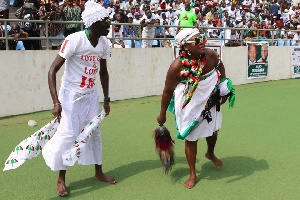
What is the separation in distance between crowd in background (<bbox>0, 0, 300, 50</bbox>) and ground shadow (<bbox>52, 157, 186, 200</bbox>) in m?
2.30

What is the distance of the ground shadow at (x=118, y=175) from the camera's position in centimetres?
419

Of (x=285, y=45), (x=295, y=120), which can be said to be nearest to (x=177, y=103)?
(x=295, y=120)

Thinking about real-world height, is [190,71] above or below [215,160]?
above

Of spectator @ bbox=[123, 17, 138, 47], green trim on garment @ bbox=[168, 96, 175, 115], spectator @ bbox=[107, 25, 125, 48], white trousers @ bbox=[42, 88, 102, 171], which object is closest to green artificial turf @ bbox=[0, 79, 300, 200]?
white trousers @ bbox=[42, 88, 102, 171]

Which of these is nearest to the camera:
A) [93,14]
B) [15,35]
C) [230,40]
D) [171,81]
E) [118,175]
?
[93,14]

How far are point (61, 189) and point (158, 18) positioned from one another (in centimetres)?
1134

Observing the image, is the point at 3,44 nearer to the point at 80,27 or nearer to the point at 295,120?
the point at 80,27

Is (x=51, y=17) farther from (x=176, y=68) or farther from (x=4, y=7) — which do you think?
(x=176, y=68)

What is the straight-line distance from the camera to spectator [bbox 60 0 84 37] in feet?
30.4

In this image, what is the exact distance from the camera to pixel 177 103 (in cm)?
429

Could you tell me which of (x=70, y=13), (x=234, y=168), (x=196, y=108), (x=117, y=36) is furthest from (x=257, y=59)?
(x=196, y=108)

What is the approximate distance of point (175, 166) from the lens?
4914 millimetres

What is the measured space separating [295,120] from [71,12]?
224 inches

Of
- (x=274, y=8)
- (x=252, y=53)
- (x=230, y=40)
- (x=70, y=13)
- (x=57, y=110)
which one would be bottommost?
(x=57, y=110)
